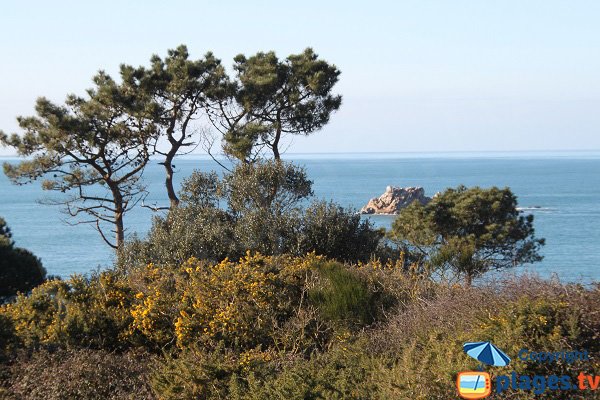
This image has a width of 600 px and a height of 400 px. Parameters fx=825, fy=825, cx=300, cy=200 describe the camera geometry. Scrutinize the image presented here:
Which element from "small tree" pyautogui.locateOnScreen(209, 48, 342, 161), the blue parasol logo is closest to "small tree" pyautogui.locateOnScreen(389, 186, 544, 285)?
"small tree" pyautogui.locateOnScreen(209, 48, 342, 161)

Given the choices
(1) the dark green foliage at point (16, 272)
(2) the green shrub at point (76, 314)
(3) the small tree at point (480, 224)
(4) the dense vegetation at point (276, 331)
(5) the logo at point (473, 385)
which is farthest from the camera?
(3) the small tree at point (480, 224)

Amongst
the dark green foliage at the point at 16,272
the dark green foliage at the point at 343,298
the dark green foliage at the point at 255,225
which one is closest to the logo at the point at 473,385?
the dark green foliage at the point at 343,298

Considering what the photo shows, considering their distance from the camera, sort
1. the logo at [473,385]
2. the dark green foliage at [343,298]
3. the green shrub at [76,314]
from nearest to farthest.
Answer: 1. the logo at [473,385]
2. the green shrub at [76,314]
3. the dark green foliage at [343,298]

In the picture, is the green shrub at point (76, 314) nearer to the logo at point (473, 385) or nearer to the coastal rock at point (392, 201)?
the logo at point (473, 385)

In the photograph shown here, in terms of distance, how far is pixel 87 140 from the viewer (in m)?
25.7

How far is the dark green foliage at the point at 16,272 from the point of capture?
2311 centimetres

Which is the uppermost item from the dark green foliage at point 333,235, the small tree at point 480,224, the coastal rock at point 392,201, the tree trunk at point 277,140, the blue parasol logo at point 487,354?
the tree trunk at point 277,140

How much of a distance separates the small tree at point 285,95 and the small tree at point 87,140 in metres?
2.92

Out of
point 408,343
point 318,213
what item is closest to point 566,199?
point 318,213

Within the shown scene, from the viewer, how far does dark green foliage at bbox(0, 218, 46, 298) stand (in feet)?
75.8

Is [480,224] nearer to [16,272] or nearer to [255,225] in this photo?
[16,272]

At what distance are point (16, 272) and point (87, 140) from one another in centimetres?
482

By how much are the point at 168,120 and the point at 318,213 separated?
12.4 m

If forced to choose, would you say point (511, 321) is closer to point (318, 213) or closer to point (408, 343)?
point (408, 343)
